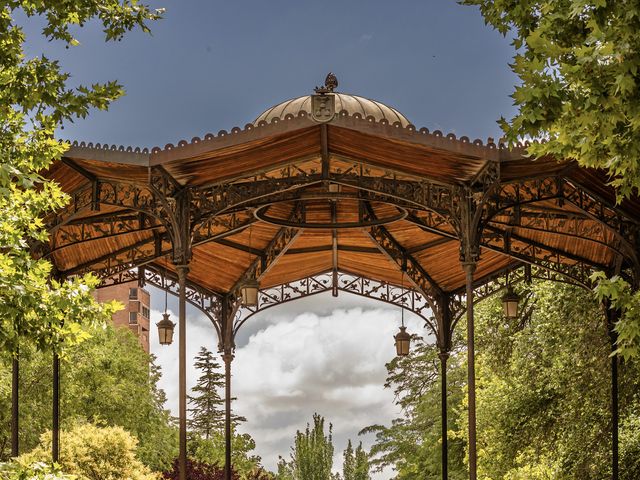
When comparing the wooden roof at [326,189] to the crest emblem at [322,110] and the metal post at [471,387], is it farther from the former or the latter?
the metal post at [471,387]

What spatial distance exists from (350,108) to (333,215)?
8.40 ft

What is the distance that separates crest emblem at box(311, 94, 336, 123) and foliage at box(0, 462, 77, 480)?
18.7ft

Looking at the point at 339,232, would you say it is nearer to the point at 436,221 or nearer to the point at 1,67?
the point at 436,221

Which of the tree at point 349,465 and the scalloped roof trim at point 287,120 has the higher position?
the scalloped roof trim at point 287,120

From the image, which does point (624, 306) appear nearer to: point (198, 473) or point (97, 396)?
point (198, 473)

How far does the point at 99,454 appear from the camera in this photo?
2706 centimetres

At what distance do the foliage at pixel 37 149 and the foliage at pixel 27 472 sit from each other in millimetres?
1147

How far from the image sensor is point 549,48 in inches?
331

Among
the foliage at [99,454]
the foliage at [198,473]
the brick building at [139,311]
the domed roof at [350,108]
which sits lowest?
the foliage at [198,473]

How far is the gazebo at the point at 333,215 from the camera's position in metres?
14.8

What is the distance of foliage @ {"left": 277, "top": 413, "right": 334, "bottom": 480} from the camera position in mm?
31203

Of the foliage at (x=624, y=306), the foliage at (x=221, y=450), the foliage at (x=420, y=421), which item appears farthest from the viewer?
the foliage at (x=221, y=450)

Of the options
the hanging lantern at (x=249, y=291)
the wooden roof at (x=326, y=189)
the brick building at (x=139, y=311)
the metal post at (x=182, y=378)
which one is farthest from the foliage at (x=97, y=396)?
the brick building at (x=139, y=311)

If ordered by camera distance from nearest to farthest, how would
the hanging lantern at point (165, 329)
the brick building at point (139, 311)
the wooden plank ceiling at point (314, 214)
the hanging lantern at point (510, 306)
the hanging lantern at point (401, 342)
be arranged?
the wooden plank ceiling at point (314, 214) → the hanging lantern at point (510, 306) → the hanging lantern at point (165, 329) → the hanging lantern at point (401, 342) → the brick building at point (139, 311)
